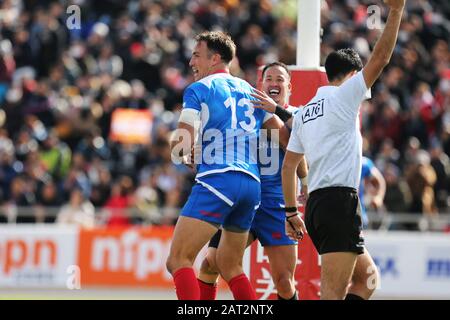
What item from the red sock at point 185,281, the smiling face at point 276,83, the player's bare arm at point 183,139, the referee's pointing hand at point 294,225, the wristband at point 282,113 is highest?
the smiling face at point 276,83

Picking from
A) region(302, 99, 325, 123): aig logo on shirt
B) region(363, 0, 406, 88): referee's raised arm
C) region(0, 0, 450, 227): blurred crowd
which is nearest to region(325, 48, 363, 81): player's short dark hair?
region(302, 99, 325, 123): aig logo on shirt

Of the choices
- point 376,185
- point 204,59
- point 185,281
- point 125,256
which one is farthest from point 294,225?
point 125,256

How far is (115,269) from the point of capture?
18594 mm

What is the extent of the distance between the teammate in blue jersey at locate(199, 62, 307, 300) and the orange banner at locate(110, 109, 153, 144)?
10.7 metres

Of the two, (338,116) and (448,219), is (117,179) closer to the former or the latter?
(448,219)

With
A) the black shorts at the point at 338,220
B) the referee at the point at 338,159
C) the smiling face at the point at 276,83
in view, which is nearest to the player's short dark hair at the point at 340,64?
the referee at the point at 338,159

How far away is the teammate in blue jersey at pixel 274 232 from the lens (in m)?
10.2

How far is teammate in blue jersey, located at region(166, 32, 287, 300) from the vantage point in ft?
29.5

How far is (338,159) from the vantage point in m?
8.56

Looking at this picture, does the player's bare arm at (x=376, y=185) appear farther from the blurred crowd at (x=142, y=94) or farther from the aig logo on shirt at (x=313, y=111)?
the blurred crowd at (x=142, y=94)

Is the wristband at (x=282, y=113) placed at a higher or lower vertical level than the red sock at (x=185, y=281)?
higher

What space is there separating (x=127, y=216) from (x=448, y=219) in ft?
18.5

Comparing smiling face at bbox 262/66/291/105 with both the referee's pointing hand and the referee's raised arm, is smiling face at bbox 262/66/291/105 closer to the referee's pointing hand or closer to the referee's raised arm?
the referee's pointing hand
